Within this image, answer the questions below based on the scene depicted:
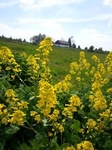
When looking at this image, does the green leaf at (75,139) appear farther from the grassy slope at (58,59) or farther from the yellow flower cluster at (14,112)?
the grassy slope at (58,59)

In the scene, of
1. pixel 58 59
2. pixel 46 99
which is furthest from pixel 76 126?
pixel 58 59

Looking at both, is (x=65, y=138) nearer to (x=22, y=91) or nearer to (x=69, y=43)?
(x=22, y=91)

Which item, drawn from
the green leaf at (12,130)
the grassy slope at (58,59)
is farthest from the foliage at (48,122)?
the grassy slope at (58,59)

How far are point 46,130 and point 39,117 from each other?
39 cm

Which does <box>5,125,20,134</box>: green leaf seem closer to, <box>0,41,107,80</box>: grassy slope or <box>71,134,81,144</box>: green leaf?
<box>71,134,81,144</box>: green leaf

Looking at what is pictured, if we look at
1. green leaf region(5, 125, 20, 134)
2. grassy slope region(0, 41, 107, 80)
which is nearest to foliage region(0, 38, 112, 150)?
green leaf region(5, 125, 20, 134)

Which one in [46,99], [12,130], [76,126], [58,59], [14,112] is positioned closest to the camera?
[46,99]

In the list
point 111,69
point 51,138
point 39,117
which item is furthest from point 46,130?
point 111,69

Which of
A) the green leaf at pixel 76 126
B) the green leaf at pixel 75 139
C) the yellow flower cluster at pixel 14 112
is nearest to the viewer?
the yellow flower cluster at pixel 14 112

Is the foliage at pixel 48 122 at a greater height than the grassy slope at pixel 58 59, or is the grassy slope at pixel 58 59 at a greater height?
the foliage at pixel 48 122

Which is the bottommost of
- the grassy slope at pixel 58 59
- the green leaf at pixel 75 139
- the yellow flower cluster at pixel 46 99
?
the grassy slope at pixel 58 59

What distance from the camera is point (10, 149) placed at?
12.6 feet

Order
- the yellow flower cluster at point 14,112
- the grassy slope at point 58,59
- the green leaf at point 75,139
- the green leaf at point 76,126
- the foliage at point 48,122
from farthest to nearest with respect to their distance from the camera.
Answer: the grassy slope at point 58,59 → the green leaf at point 76,126 → the green leaf at point 75,139 → the foliage at point 48,122 → the yellow flower cluster at point 14,112

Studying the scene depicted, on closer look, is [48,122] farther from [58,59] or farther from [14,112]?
[58,59]
